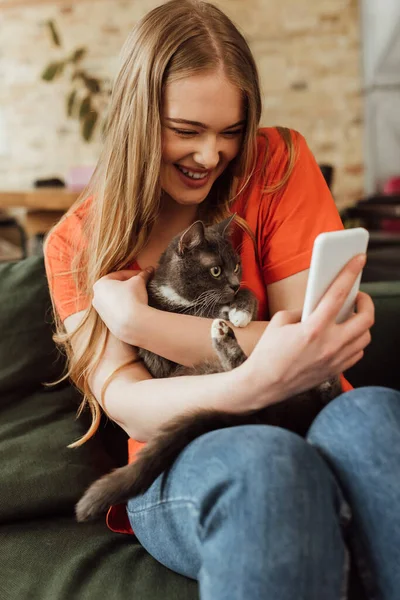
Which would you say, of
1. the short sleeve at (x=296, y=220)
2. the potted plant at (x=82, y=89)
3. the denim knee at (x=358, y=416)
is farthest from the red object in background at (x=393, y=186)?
the denim knee at (x=358, y=416)

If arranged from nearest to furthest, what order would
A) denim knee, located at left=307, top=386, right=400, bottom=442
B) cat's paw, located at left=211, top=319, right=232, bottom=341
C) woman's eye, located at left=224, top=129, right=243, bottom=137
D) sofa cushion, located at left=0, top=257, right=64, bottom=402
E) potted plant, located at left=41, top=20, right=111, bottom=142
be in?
denim knee, located at left=307, top=386, right=400, bottom=442
cat's paw, located at left=211, top=319, right=232, bottom=341
woman's eye, located at left=224, top=129, right=243, bottom=137
sofa cushion, located at left=0, top=257, right=64, bottom=402
potted plant, located at left=41, top=20, right=111, bottom=142

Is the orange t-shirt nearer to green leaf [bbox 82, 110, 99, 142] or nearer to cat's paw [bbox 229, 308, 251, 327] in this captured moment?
cat's paw [bbox 229, 308, 251, 327]

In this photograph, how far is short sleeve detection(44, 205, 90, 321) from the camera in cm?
120

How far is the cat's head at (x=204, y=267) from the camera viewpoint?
1176mm

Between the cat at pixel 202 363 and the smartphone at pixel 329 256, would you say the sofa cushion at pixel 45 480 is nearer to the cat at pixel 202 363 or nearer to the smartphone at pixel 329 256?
the cat at pixel 202 363

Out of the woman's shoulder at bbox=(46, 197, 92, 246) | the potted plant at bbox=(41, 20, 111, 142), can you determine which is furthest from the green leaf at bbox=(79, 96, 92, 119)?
the woman's shoulder at bbox=(46, 197, 92, 246)

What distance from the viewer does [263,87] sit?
15.6 feet

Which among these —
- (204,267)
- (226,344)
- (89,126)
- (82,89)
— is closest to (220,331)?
(226,344)

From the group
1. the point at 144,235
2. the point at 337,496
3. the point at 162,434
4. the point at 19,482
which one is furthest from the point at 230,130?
the point at 19,482

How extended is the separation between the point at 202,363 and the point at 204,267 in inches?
8.9

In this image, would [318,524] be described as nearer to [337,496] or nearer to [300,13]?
[337,496]

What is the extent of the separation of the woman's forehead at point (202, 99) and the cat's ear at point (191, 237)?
0.66 feet

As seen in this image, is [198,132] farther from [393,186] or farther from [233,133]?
[393,186]

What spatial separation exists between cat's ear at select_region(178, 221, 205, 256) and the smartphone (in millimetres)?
350
